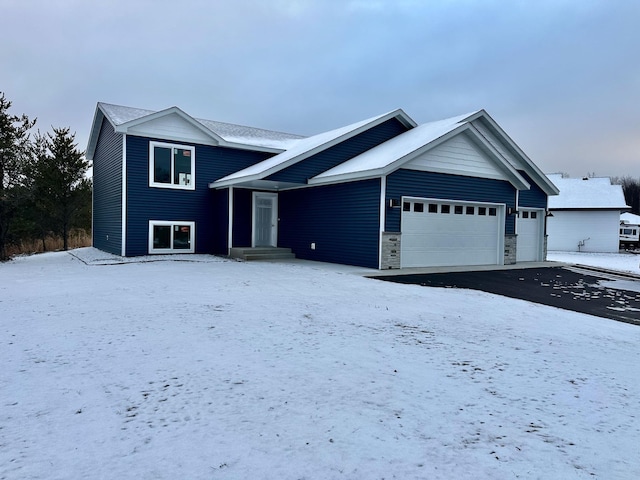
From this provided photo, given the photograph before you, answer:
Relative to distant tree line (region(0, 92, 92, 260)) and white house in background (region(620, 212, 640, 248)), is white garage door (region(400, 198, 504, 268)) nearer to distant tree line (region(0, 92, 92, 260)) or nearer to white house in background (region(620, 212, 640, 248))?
distant tree line (region(0, 92, 92, 260))

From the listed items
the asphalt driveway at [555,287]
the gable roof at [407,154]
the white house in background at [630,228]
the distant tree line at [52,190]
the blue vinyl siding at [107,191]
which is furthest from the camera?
the white house in background at [630,228]

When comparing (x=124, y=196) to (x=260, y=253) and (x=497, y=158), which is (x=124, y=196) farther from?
(x=497, y=158)

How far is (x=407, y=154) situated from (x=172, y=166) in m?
8.56

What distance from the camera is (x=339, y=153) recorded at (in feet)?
52.1

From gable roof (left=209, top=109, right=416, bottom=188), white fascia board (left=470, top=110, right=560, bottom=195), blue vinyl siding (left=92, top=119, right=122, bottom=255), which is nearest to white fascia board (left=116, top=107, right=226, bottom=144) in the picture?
blue vinyl siding (left=92, top=119, right=122, bottom=255)

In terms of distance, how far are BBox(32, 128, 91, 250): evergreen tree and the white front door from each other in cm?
1296

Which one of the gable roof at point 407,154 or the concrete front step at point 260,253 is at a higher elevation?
the gable roof at point 407,154

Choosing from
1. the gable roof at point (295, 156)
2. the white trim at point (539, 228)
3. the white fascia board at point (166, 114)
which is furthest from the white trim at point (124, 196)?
the white trim at point (539, 228)

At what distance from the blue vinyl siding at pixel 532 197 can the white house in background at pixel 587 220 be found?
28.6 ft

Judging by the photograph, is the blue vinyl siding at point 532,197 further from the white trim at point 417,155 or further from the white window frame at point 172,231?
the white window frame at point 172,231

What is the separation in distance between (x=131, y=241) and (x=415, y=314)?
11.5m

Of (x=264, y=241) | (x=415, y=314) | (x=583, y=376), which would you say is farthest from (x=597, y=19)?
(x=583, y=376)

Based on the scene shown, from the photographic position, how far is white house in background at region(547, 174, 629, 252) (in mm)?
26141

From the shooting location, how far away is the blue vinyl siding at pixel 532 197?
17844 millimetres
